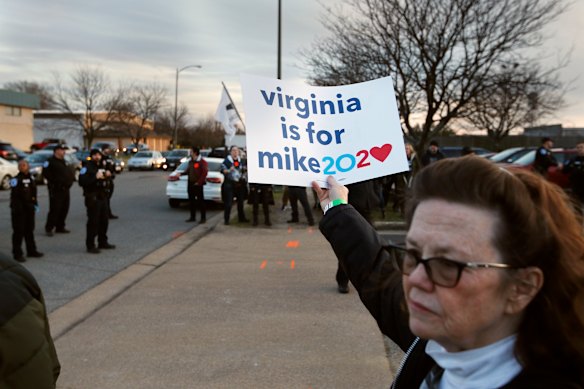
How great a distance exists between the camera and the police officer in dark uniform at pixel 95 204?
30.7 ft

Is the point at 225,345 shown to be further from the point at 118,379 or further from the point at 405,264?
the point at 405,264

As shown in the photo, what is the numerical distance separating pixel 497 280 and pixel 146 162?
39.8m

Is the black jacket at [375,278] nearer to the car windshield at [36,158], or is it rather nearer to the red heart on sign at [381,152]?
the red heart on sign at [381,152]

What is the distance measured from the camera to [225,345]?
4.96 metres

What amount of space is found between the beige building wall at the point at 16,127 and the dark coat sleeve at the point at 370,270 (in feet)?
188

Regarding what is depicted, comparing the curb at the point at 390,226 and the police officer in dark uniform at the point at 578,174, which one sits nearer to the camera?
the police officer in dark uniform at the point at 578,174

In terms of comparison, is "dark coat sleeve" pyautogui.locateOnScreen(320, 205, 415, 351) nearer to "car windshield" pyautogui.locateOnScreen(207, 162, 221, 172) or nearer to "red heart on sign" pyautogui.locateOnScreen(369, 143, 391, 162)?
"red heart on sign" pyautogui.locateOnScreen(369, 143, 391, 162)

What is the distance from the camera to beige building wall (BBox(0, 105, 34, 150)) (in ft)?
175

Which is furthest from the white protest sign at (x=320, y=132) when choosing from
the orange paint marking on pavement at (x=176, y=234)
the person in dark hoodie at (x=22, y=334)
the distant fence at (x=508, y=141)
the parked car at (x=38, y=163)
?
the distant fence at (x=508, y=141)

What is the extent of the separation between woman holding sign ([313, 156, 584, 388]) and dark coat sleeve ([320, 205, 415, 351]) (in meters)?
0.50

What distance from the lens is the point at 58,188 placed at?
37.3 ft

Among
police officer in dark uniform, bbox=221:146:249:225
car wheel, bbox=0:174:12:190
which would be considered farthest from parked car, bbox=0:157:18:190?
police officer in dark uniform, bbox=221:146:249:225

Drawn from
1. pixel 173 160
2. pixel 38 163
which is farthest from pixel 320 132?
pixel 173 160

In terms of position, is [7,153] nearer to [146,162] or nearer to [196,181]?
[146,162]
